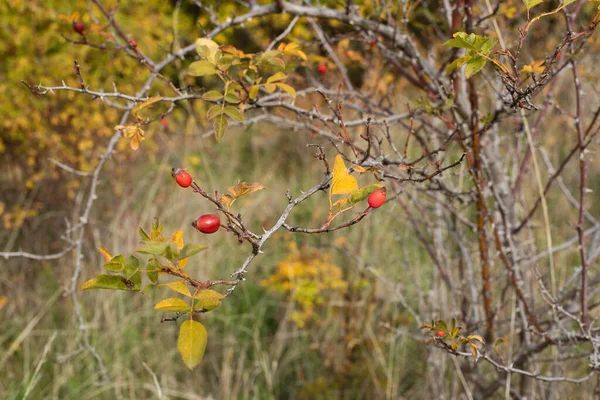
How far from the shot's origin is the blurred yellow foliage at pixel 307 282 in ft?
8.24

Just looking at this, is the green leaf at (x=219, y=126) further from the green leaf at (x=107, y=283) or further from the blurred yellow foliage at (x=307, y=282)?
the blurred yellow foliage at (x=307, y=282)

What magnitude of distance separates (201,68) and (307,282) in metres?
1.82

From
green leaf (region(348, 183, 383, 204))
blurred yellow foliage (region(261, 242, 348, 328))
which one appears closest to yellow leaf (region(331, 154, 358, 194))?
green leaf (region(348, 183, 383, 204))

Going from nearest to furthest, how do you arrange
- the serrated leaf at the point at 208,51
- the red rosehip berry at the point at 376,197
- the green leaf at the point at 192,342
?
the green leaf at the point at 192,342
the red rosehip berry at the point at 376,197
the serrated leaf at the point at 208,51

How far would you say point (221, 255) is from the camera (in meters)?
3.21

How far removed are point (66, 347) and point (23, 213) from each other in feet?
3.97

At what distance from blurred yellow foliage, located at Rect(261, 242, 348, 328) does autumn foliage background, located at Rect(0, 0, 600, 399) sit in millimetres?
12

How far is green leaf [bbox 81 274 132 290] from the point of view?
69 cm

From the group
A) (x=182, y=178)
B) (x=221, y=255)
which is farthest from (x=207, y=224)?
Result: (x=221, y=255)

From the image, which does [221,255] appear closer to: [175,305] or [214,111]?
[214,111]

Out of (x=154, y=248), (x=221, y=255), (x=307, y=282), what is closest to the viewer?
(x=154, y=248)

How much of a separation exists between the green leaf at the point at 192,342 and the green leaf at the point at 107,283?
0.10 metres

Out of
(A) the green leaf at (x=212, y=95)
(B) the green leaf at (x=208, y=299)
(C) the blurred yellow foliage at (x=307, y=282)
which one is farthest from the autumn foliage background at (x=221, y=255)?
(B) the green leaf at (x=208, y=299)

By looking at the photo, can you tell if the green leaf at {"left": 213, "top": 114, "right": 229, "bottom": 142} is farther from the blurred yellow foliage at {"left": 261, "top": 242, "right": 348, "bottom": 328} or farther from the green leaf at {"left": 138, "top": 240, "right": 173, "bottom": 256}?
the blurred yellow foliage at {"left": 261, "top": 242, "right": 348, "bottom": 328}
